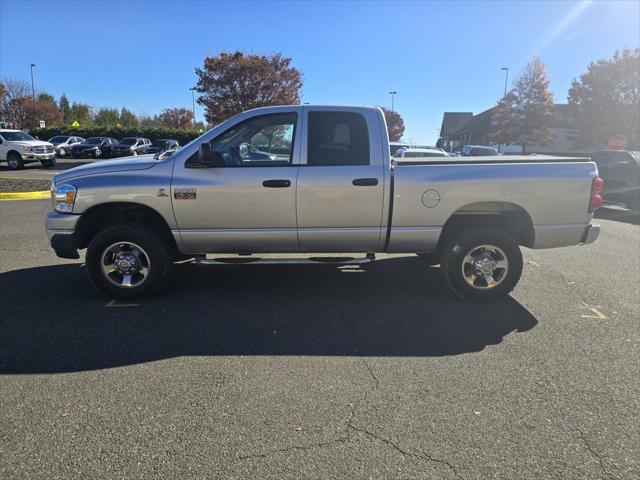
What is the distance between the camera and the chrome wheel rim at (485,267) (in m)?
4.76

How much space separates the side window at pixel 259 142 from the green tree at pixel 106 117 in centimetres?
7493

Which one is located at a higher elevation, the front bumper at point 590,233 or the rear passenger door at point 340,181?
the rear passenger door at point 340,181

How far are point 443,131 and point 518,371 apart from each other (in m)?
83.3

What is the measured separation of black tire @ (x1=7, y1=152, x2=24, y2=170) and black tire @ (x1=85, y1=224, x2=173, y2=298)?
2274cm

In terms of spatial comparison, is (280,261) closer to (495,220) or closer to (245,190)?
(245,190)

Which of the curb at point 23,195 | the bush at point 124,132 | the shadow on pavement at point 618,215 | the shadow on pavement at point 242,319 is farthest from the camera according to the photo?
the bush at point 124,132

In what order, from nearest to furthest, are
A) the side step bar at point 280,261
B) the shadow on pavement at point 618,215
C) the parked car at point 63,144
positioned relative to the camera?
the side step bar at point 280,261, the shadow on pavement at point 618,215, the parked car at point 63,144

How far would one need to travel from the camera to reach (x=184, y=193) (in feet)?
15.0

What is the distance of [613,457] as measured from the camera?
2.52 metres

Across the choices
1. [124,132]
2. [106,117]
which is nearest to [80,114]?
[106,117]

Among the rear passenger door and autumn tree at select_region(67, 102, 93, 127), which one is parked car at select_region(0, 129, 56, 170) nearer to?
the rear passenger door

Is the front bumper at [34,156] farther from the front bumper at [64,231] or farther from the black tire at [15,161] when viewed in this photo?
the front bumper at [64,231]

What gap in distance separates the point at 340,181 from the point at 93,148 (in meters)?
34.2

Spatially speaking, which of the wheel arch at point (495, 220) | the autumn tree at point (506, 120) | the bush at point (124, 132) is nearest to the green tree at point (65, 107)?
the bush at point (124, 132)
